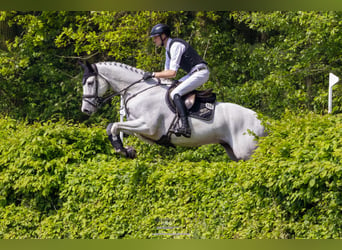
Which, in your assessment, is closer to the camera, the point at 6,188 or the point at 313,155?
the point at 313,155

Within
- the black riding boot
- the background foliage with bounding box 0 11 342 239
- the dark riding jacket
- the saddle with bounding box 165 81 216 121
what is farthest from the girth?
the background foliage with bounding box 0 11 342 239

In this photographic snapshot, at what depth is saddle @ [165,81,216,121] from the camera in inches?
399

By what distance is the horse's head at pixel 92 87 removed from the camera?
1064 centimetres

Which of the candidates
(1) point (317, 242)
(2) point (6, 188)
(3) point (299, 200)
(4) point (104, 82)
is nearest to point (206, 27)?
(4) point (104, 82)

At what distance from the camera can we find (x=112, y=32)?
55.3ft

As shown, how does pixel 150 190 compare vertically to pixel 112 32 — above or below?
below

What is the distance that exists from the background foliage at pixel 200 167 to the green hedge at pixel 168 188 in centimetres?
2

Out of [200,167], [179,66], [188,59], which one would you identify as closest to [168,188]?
[200,167]

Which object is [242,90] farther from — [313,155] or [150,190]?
[313,155]

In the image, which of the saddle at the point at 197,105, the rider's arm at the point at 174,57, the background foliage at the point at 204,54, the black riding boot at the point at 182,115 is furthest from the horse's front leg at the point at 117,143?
the background foliage at the point at 204,54

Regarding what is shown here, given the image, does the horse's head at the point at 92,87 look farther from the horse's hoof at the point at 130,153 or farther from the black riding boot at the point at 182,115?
the black riding boot at the point at 182,115

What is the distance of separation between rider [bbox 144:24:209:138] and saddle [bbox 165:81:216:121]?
0.10m

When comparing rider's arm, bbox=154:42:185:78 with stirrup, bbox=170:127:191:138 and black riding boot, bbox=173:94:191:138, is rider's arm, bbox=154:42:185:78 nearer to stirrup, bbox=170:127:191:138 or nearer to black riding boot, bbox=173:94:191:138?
black riding boot, bbox=173:94:191:138

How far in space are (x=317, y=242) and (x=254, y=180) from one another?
142 inches
